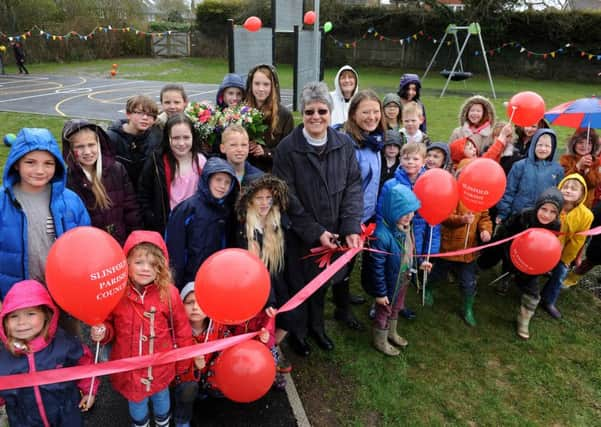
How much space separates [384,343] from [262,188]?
200cm

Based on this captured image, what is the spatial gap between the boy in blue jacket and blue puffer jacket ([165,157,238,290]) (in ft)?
4.45

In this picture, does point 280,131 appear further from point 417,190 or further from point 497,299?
point 497,299

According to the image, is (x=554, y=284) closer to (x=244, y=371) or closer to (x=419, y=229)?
Answer: (x=419, y=229)

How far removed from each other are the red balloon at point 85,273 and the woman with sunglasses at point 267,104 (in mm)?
2090

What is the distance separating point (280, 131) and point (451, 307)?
2.78 m

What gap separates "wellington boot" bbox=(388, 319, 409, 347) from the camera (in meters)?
4.17

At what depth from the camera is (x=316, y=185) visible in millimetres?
3434

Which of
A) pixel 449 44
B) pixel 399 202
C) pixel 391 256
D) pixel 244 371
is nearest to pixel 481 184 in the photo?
pixel 399 202

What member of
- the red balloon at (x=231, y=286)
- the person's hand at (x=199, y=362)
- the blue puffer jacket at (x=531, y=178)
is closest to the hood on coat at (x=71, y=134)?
the red balloon at (x=231, y=286)

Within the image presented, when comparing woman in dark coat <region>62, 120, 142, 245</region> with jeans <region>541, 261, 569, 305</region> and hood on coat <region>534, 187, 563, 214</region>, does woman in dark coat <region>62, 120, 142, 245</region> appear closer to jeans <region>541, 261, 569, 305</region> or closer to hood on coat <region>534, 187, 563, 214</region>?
hood on coat <region>534, 187, 563, 214</region>

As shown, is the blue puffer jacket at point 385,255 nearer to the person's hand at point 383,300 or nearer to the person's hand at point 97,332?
the person's hand at point 383,300

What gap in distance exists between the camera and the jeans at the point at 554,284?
15.2 ft

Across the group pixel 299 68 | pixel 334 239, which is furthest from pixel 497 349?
pixel 299 68

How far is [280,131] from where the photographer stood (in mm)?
4445
